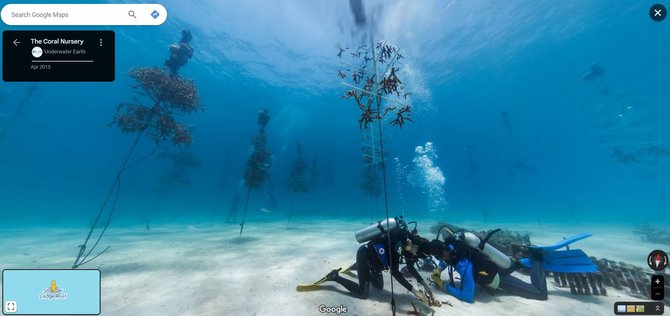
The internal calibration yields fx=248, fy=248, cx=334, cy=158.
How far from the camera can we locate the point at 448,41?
3055 cm

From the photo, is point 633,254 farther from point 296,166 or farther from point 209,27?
point 209,27

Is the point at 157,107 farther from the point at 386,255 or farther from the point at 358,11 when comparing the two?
the point at 386,255

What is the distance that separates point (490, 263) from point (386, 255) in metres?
2.47

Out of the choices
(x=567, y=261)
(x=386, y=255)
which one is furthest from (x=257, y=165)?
(x=567, y=261)

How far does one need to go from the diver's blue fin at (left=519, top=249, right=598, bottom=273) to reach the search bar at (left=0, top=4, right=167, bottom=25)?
9677mm

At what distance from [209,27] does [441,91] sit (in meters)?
38.8

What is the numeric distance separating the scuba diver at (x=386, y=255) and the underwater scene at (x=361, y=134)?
0.12 feet

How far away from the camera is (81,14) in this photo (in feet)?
14.0

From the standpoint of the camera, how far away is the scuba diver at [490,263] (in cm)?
543

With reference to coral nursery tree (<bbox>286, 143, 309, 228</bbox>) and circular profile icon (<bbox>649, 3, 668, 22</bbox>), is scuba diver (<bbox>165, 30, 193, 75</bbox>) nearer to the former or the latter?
coral nursery tree (<bbox>286, 143, 309, 228</bbox>)

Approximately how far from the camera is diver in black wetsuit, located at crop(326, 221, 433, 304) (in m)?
4.98

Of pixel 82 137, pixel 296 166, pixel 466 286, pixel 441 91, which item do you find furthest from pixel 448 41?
pixel 82 137

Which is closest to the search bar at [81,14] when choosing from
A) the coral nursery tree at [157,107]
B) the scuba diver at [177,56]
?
the coral nursery tree at [157,107]

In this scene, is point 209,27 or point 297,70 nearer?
point 209,27
